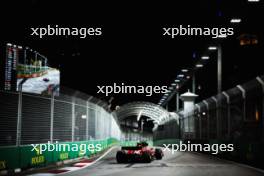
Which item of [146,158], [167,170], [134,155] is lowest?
[167,170]

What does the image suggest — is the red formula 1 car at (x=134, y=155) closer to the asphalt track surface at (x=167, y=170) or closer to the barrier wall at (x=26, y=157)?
the asphalt track surface at (x=167, y=170)

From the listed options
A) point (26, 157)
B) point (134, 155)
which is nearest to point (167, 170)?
point (26, 157)

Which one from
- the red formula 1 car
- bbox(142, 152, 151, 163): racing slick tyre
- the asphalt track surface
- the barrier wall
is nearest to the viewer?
the barrier wall

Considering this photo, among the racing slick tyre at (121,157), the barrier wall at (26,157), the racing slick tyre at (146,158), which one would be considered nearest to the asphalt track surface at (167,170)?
the barrier wall at (26,157)

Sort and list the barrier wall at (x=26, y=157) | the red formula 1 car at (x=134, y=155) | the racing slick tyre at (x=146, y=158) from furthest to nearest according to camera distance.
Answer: the racing slick tyre at (x=146, y=158), the red formula 1 car at (x=134, y=155), the barrier wall at (x=26, y=157)

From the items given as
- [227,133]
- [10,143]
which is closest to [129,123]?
[227,133]

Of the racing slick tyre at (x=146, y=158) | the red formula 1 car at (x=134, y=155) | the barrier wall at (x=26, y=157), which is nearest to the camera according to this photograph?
the barrier wall at (x=26, y=157)

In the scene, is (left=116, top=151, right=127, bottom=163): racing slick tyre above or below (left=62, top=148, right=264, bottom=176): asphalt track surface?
above

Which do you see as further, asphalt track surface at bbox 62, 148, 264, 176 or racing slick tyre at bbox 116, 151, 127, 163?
racing slick tyre at bbox 116, 151, 127, 163

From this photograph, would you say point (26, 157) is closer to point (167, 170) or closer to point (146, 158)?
point (167, 170)

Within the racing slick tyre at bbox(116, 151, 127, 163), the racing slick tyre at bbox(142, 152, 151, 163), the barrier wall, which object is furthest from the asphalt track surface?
the racing slick tyre at bbox(142, 152, 151, 163)

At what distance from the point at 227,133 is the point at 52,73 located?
18.9m

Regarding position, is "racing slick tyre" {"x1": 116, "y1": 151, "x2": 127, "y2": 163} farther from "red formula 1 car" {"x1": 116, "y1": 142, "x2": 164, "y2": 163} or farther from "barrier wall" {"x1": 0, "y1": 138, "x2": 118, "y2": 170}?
"barrier wall" {"x1": 0, "y1": 138, "x2": 118, "y2": 170}

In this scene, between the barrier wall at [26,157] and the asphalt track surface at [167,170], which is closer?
the barrier wall at [26,157]
